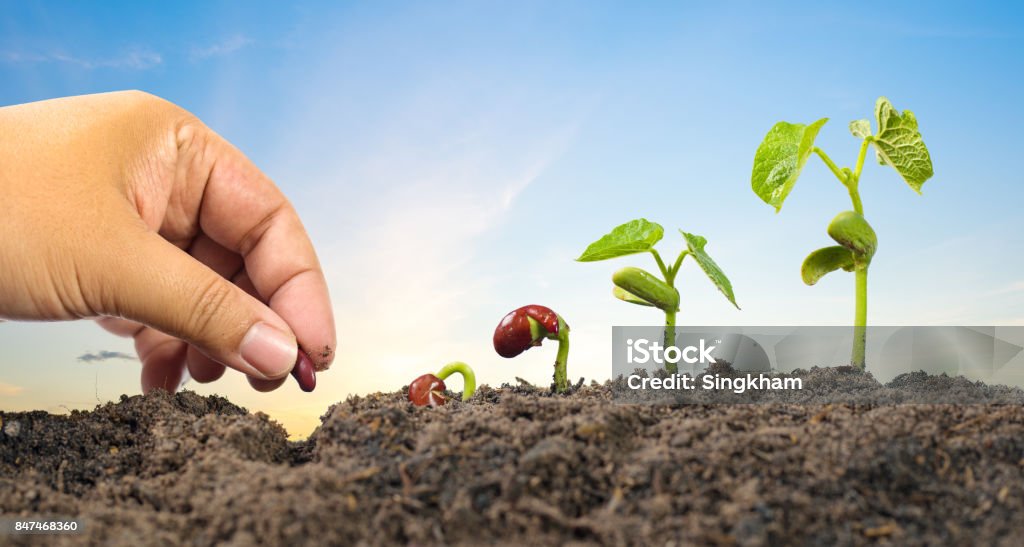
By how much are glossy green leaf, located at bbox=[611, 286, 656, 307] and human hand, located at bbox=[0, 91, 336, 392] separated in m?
0.91

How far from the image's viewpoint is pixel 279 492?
42.3 inches

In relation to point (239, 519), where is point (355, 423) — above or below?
above

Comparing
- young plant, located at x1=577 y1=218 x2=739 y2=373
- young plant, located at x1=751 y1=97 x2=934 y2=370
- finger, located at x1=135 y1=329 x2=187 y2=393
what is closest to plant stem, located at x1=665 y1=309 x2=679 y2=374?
young plant, located at x1=577 y1=218 x2=739 y2=373

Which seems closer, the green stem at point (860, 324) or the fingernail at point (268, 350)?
the fingernail at point (268, 350)

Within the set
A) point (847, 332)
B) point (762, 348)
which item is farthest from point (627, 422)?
point (847, 332)

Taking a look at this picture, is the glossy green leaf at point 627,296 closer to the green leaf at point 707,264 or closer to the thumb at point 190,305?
the green leaf at point 707,264

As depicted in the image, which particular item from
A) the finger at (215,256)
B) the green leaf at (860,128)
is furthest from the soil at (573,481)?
the finger at (215,256)

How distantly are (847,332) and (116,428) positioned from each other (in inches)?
79.3

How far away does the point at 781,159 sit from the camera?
1.91 m

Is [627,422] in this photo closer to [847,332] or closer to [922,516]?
[922,516]

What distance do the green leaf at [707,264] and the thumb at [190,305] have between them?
44.2 inches

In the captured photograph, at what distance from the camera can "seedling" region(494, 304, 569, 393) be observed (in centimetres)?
167

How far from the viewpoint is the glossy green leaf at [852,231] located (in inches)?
72.1

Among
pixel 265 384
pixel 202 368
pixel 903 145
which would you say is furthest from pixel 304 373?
pixel 903 145
